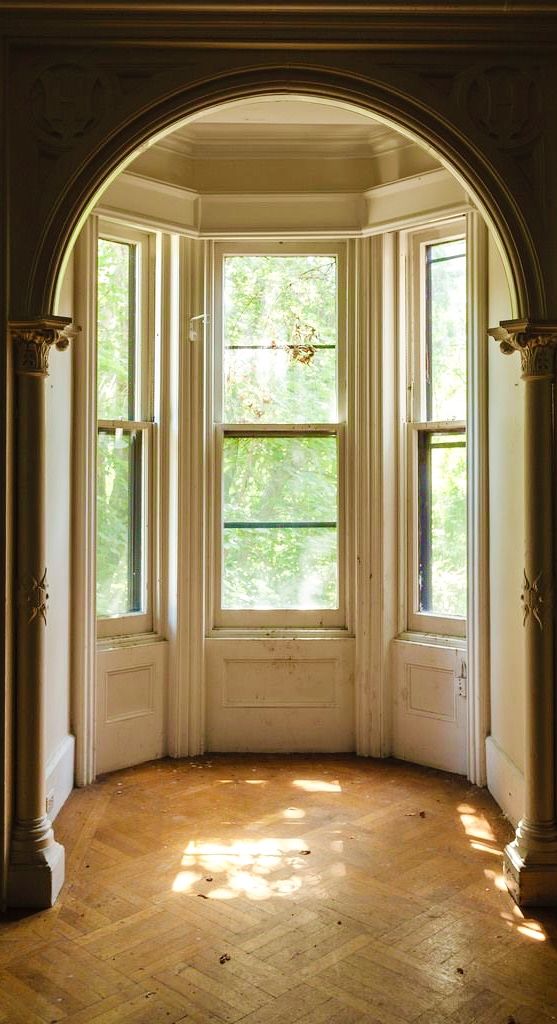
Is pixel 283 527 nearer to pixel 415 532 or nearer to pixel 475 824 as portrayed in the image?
pixel 415 532

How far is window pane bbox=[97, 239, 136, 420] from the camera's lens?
15.1 ft

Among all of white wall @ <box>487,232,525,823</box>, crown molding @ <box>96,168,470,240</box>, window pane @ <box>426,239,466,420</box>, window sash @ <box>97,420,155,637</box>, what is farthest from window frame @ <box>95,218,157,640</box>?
white wall @ <box>487,232,525,823</box>

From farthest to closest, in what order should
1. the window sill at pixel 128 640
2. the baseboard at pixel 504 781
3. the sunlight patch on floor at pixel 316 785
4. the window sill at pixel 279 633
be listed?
the window sill at pixel 279 633, the window sill at pixel 128 640, the sunlight patch on floor at pixel 316 785, the baseboard at pixel 504 781

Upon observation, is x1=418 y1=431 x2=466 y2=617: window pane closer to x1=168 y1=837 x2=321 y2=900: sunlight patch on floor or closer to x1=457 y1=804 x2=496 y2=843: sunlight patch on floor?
x1=457 y1=804 x2=496 y2=843: sunlight patch on floor

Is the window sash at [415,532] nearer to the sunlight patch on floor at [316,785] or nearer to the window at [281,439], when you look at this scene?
the window at [281,439]

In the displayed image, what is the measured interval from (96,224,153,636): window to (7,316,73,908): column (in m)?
1.47

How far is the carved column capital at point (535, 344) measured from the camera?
9.96 feet

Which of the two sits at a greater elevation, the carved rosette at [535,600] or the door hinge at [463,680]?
the carved rosette at [535,600]

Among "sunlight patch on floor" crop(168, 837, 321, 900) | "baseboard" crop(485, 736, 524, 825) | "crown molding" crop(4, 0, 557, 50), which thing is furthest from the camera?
"baseboard" crop(485, 736, 524, 825)

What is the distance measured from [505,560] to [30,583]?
2071mm

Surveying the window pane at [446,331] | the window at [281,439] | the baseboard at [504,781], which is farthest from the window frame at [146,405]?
the baseboard at [504,781]

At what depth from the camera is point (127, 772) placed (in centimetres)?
448

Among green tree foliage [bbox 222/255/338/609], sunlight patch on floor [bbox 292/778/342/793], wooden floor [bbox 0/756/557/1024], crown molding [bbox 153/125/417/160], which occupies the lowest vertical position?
wooden floor [bbox 0/756/557/1024]

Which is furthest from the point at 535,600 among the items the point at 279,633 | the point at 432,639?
the point at 279,633
